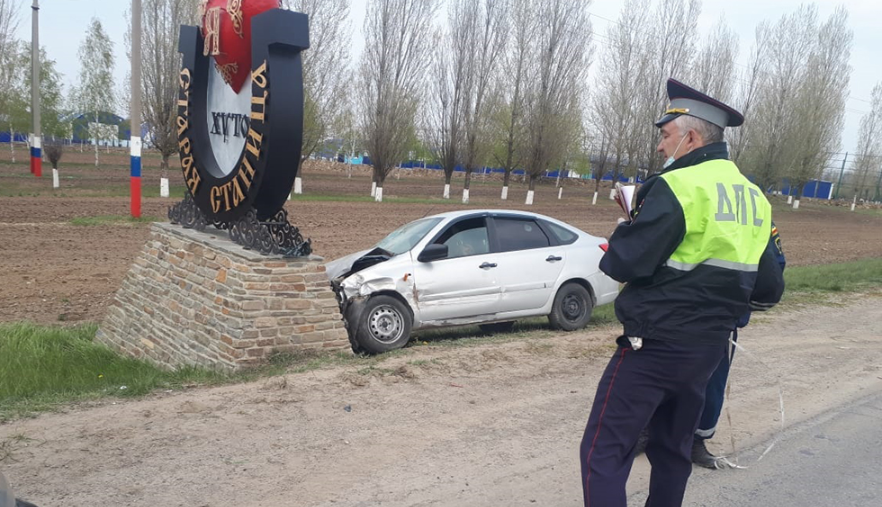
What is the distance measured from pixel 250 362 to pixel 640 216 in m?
4.66

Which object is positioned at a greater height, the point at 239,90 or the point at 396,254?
Result: the point at 239,90

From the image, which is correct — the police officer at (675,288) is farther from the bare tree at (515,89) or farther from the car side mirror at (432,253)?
the bare tree at (515,89)

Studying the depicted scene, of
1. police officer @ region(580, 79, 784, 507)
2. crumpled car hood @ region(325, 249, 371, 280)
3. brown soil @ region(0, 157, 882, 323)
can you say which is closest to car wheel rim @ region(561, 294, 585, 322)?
crumpled car hood @ region(325, 249, 371, 280)

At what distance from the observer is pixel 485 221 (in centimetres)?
825

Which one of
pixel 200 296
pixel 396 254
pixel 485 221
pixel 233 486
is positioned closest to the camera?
pixel 233 486

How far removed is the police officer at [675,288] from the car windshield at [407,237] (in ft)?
16.2

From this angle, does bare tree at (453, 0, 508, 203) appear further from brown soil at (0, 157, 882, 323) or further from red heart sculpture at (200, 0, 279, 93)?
red heart sculpture at (200, 0, 279, 93)

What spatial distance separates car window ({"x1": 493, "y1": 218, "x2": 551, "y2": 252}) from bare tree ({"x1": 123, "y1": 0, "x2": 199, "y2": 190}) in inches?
919

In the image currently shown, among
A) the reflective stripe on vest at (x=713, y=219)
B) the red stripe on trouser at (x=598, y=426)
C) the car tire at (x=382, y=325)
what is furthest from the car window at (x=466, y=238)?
the reflective stripe on vest at (x=713, y=219)

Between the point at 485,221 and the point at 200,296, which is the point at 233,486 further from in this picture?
the point at 485,221

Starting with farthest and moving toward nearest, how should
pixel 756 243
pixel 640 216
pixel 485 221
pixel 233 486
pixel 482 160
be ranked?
1. pixel 482 160
2. pixel 485 221
3. pixel 233 486
4. pixel 756 243
5. pixel 640 216

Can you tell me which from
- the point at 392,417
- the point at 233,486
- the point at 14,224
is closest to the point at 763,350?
the point at 392,417

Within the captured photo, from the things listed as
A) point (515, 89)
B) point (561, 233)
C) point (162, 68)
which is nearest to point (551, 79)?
point (515, 89)

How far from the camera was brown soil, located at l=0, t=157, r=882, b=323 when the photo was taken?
10586 millimetres
